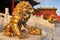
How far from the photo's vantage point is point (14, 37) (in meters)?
2.52

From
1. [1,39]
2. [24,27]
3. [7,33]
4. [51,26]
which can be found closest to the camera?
[1,39]

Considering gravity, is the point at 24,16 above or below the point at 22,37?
above

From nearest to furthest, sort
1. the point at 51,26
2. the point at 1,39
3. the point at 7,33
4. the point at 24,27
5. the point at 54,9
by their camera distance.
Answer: the point at 1,39 < the point at 7,33 < the point at 24,27 < the point at 51,26 < the point at 54,9

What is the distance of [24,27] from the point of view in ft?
9.52

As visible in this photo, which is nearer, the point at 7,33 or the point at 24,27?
the point at 7,33

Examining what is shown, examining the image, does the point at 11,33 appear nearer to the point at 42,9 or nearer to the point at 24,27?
the point at 24,27

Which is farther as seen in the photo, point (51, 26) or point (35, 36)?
point (51, 26)

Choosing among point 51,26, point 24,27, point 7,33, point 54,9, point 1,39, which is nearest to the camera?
point 1,39

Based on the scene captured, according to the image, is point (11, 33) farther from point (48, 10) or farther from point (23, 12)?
point (48, 10)

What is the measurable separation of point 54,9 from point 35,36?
11.2 metres

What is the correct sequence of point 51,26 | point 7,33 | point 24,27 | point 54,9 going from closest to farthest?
point 7,33, point 24,27, point 51,26, point 54,9

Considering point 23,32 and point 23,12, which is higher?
point 23,12

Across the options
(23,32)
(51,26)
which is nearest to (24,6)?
(23,32)

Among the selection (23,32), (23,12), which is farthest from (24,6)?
(23,32)
